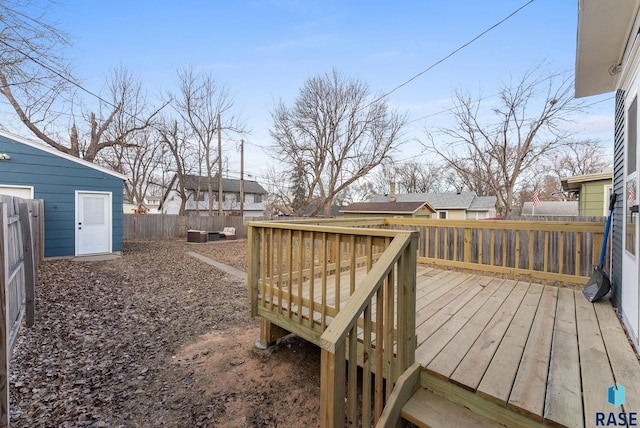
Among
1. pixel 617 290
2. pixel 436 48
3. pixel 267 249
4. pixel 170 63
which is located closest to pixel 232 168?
pixel 170 63

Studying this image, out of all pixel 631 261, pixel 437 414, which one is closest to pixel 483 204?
pixel 631 261

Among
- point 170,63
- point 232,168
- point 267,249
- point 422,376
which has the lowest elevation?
point 422,376

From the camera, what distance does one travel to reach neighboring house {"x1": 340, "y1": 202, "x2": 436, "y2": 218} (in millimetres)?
20297

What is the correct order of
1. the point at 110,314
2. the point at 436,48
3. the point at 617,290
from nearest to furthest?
the point at 617,290, the point at 110,314, the point at 436,48

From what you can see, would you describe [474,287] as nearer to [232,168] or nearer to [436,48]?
[436,48]

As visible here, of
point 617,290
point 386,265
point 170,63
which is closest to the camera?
point 386,265

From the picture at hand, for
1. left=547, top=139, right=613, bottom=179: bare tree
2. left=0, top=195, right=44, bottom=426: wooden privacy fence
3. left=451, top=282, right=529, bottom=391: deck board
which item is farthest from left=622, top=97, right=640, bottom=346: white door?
left=547, top=139, right=613, bottom=179: bare tree

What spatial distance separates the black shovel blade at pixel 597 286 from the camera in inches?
119

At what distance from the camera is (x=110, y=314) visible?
4.26 metres

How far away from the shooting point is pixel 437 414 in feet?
5.37

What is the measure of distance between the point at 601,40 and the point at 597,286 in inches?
95.7

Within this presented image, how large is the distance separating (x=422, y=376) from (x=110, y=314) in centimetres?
444

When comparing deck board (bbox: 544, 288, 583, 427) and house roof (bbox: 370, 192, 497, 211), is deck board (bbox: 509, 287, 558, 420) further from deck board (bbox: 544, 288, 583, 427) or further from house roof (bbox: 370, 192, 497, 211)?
house roof (bbox: 370, 192, 497, 211)

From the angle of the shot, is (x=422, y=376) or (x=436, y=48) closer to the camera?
(x=422, y=376)
